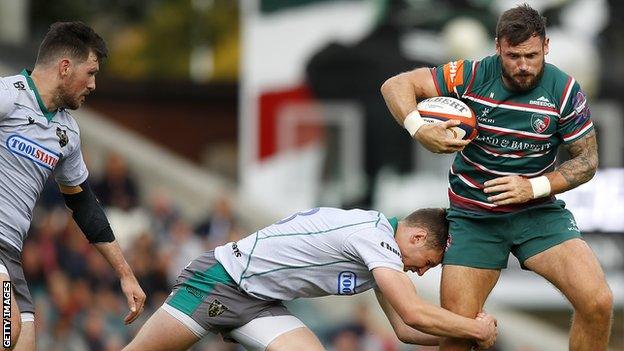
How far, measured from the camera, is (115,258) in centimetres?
887

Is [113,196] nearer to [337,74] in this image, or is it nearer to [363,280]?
[337,74]

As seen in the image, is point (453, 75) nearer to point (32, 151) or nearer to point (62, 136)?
point (62, 136)

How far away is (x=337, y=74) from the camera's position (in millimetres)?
21094

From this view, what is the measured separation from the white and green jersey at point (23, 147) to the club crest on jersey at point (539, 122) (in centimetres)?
280

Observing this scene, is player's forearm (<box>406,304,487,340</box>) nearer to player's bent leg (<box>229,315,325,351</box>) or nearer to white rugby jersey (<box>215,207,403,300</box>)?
white rugby jersey (<box>215,207,403,300</box>)

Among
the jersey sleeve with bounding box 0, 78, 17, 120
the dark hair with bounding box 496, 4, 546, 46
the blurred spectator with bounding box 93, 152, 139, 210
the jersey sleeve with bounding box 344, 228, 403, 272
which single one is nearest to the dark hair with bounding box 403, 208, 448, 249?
the jersey sleeve with bounding box 344, 228, 403, 272

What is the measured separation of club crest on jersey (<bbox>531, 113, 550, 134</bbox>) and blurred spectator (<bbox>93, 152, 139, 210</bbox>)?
379 inches

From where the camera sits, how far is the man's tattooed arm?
8445 millimetres

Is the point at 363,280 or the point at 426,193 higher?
the point at 363,280

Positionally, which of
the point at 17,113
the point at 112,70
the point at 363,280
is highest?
the point at 17,113

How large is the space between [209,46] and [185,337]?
89.1ft

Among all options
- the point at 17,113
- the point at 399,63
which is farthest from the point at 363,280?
→ the point at 399,63

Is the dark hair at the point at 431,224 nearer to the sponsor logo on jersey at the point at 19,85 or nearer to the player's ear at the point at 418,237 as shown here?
the player's ear at the point at 418,237

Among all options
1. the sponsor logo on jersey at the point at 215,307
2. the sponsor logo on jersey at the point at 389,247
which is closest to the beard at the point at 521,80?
the sponsor logo on jersey at the point at 389,247
